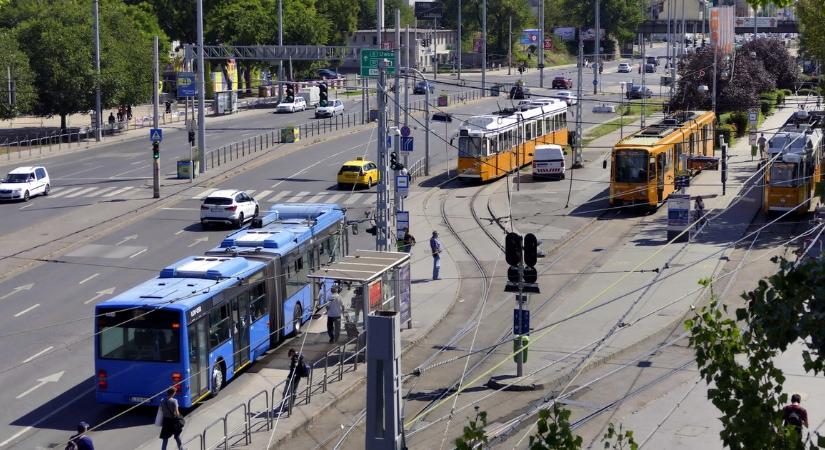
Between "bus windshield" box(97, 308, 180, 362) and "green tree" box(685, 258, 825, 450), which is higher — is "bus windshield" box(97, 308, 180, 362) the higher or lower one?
the lower one

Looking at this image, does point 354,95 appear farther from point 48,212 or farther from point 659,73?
point 48,212

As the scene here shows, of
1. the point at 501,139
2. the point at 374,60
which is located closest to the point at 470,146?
the point at 501,139

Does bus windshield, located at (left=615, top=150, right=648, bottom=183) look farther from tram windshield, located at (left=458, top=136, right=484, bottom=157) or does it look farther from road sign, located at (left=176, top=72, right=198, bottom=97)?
road sign, located at (left=176, top=72, right=198, bottom=97)

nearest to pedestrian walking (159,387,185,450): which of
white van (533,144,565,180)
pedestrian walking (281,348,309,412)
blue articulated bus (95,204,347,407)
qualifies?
blue articulated bus (95,204,347,407)

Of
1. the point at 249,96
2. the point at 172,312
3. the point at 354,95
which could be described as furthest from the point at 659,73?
the point at 172,312

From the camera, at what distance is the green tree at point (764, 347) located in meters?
8.32

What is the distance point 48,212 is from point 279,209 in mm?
18923

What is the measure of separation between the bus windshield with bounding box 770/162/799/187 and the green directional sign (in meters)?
15.5

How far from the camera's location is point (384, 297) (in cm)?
2670

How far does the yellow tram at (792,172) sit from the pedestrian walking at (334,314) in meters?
19.7

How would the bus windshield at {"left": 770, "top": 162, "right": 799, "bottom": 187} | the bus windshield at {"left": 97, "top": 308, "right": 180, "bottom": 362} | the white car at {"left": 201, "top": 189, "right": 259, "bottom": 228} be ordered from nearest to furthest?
the bus windshield at {"left": 97, "top": 308, "right": 180, "bottom": 362} → the bus windshield at {"left": 770, "top": 162, "right": 799, "bottom": 187} → the white car at {"left": 201, "top": 189, "right": 259, "bottom": 228}

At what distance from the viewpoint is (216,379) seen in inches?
907

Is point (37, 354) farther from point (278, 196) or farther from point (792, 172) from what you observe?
point (792, 172)

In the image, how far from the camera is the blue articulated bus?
21.5 metres
